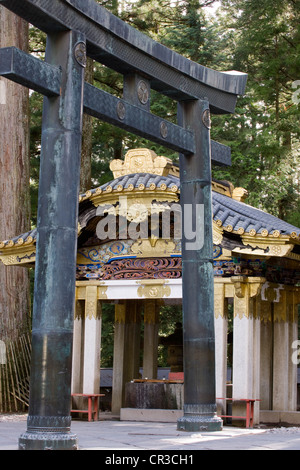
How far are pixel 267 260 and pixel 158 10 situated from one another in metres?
12.2

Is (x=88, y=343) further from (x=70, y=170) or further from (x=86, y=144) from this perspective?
(x=86, y=144)

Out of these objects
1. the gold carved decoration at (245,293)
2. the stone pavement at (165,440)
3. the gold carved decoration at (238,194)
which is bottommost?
the stone pavement at (165,440)

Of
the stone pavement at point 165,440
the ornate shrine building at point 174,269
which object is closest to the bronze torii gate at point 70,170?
the stone pavement at point 165,440

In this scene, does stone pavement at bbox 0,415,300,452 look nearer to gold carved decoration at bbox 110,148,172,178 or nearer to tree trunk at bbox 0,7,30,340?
gold carved decoration at bbox 110,148,172,178

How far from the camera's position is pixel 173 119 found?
2361cm

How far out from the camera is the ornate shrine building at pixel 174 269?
12.4 meters

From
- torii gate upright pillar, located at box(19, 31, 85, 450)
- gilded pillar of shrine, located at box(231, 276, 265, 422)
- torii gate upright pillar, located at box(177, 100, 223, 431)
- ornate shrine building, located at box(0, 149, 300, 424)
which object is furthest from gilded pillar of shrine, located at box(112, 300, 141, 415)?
torii gate upright pillar, located at box(19, 31, 85, 450)

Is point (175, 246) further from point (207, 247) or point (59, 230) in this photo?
point (59, 230)

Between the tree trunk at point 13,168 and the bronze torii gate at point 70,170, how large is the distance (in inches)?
296

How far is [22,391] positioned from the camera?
15.5 meters

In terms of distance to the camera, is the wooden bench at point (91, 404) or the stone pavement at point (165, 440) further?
the wooden bench at point (91, 404)

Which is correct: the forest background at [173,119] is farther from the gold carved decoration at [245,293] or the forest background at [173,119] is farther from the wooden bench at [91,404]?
the gold carved decoration at [245,293]

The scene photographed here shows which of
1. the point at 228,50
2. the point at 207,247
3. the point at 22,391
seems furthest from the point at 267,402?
the point at 228,50

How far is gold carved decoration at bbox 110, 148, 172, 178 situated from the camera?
13.6m
